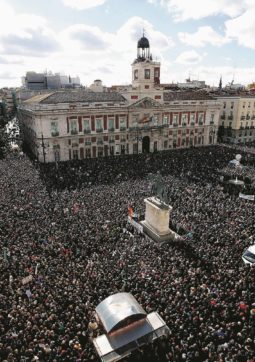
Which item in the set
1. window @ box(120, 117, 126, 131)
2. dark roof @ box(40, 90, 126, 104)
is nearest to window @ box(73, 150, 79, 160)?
dark roof @ box(40, 90, 126, 104)

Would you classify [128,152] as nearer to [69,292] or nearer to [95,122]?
[95,122]

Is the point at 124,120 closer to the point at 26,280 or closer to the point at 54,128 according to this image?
the point at 54,128

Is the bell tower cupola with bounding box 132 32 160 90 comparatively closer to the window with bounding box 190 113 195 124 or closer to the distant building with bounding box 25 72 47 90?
the window with bounding box 190 113 195 124

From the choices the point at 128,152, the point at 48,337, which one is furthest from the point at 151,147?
the point at 48,337

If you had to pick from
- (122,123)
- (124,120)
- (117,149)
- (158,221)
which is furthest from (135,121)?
(158,221)

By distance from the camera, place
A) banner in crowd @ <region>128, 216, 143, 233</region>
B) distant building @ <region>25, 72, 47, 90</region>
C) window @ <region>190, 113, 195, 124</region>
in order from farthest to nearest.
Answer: distant building @ <region>25, 72, 47, 90</region> < window @ <region>190, 113, 195, 124</region> < banner in crowd @ <region>128, 216, 143, 233</region>

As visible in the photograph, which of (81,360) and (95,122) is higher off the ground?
(95,122)
